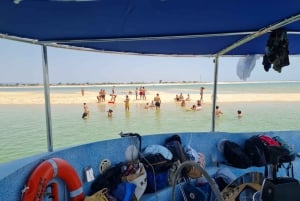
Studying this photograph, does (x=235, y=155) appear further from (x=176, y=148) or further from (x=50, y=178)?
(x=50, y=178)

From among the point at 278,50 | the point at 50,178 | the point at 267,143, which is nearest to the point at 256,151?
the point at 267,143

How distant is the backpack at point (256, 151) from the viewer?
2.72 meters

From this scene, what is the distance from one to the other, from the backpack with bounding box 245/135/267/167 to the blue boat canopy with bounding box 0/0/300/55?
3.56ft

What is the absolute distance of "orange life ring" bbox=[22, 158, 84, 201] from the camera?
4.90 feet

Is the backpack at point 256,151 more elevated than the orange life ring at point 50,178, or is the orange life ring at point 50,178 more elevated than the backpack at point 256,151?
the orange life ring at point 50,178

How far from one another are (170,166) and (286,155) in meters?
1.25

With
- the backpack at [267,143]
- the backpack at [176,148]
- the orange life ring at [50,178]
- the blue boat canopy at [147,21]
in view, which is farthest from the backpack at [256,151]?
the orange life ring at [50,178]

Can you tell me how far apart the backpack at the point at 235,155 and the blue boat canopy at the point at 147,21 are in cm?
111

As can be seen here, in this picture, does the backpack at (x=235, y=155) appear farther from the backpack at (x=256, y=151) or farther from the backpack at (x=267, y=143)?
the backpack at (x=267, y=143)

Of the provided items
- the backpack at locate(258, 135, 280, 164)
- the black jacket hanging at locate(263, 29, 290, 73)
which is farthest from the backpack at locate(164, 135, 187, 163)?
the black jacket hanging at locate(263, 29, 290, 73)

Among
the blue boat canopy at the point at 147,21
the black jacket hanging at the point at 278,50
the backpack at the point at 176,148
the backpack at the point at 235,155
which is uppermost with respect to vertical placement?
the blue boat canopy at the point at 147,21

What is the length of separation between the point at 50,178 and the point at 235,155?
1.92 meters

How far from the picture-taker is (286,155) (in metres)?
2.71

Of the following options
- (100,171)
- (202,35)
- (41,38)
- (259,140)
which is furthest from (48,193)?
(259,140)
